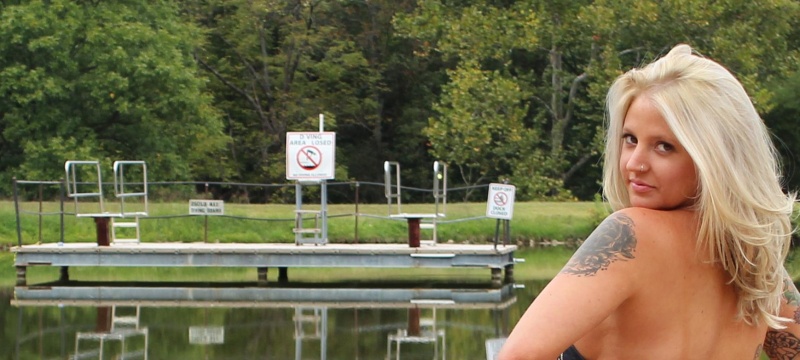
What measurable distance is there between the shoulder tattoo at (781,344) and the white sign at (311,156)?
18.8 metres

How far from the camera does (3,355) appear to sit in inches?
562

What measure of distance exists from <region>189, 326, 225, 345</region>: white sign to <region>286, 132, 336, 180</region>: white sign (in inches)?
192

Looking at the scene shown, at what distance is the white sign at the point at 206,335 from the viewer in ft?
50.5

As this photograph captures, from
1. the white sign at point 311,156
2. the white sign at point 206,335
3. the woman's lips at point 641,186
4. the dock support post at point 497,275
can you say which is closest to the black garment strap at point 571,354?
the woman's lips at point 641,186

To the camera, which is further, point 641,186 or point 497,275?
point 497,275

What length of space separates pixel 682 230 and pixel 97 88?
3385cm

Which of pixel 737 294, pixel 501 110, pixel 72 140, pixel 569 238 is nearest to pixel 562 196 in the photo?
pixel 501 110

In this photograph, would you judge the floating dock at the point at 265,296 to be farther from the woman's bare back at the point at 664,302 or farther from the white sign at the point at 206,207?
the woman's bare back at the point at 664,302

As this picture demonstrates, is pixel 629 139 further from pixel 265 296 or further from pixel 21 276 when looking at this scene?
pixel 21 276

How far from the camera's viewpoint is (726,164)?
1949mm

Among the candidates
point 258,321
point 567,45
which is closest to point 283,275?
point 258,321

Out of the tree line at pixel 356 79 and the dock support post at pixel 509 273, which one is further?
the tree line at pixel 356 79

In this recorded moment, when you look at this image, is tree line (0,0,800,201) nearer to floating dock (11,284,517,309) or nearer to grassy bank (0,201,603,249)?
grassy bank (0,201,603,249)

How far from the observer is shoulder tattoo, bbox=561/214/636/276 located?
1870mm
